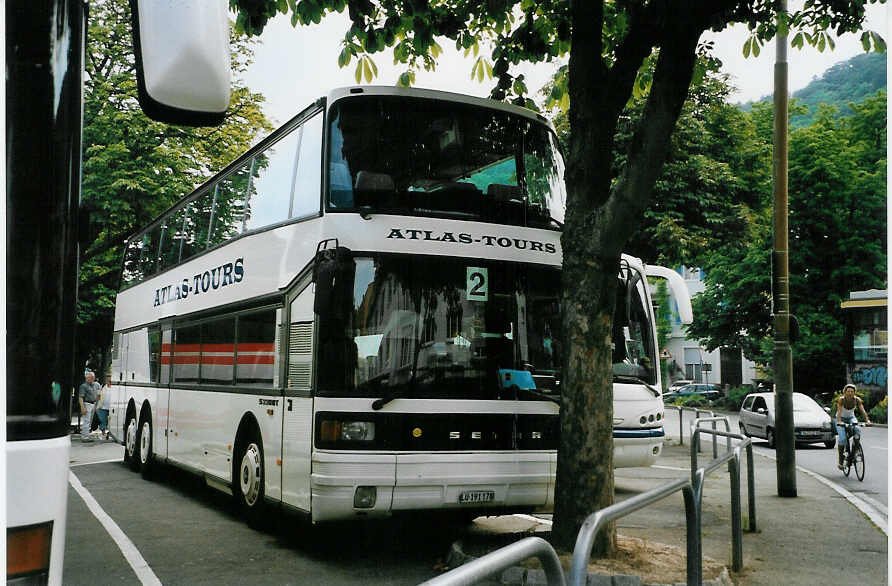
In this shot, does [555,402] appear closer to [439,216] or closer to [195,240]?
[439,216]

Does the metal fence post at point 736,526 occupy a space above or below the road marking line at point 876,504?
above

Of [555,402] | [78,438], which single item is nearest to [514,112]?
[555,402]

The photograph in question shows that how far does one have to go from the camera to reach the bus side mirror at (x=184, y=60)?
2453mm

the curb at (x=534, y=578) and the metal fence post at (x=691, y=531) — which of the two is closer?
the curb at (x=534, y=578)

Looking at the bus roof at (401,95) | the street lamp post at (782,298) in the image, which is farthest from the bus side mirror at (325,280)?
the street lamp post at (782,298)

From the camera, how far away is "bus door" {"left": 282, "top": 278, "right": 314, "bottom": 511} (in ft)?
26.3

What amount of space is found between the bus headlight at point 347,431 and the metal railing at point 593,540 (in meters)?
2.81

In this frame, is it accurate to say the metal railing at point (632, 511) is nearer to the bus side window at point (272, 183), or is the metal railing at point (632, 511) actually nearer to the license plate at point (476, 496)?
the license plate at point (476, 496)

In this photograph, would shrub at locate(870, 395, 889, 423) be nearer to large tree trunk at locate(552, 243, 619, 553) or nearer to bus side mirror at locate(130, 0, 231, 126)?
large tree trunk at locate(552, 243, 619, 553)

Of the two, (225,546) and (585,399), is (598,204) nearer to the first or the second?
(585,399)

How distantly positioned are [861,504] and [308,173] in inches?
350

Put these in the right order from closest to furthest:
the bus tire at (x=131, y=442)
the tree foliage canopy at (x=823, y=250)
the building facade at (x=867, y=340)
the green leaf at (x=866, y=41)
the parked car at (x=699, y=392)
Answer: the green leaf at (x=866, y=41)
the bus tire at (x=131, y=442)
the building facade at (x=867, y=340)
the tree foliage canopy at (x=823, y=250)
the parked car at (x=699, y=392)

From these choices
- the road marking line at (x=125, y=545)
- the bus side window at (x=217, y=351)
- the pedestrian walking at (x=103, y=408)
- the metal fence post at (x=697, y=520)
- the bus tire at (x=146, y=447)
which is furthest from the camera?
the pedestrian walking at (x=103, y=408)

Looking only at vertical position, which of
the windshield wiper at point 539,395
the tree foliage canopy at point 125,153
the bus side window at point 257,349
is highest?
the tree foliage canopy at point 125,153
